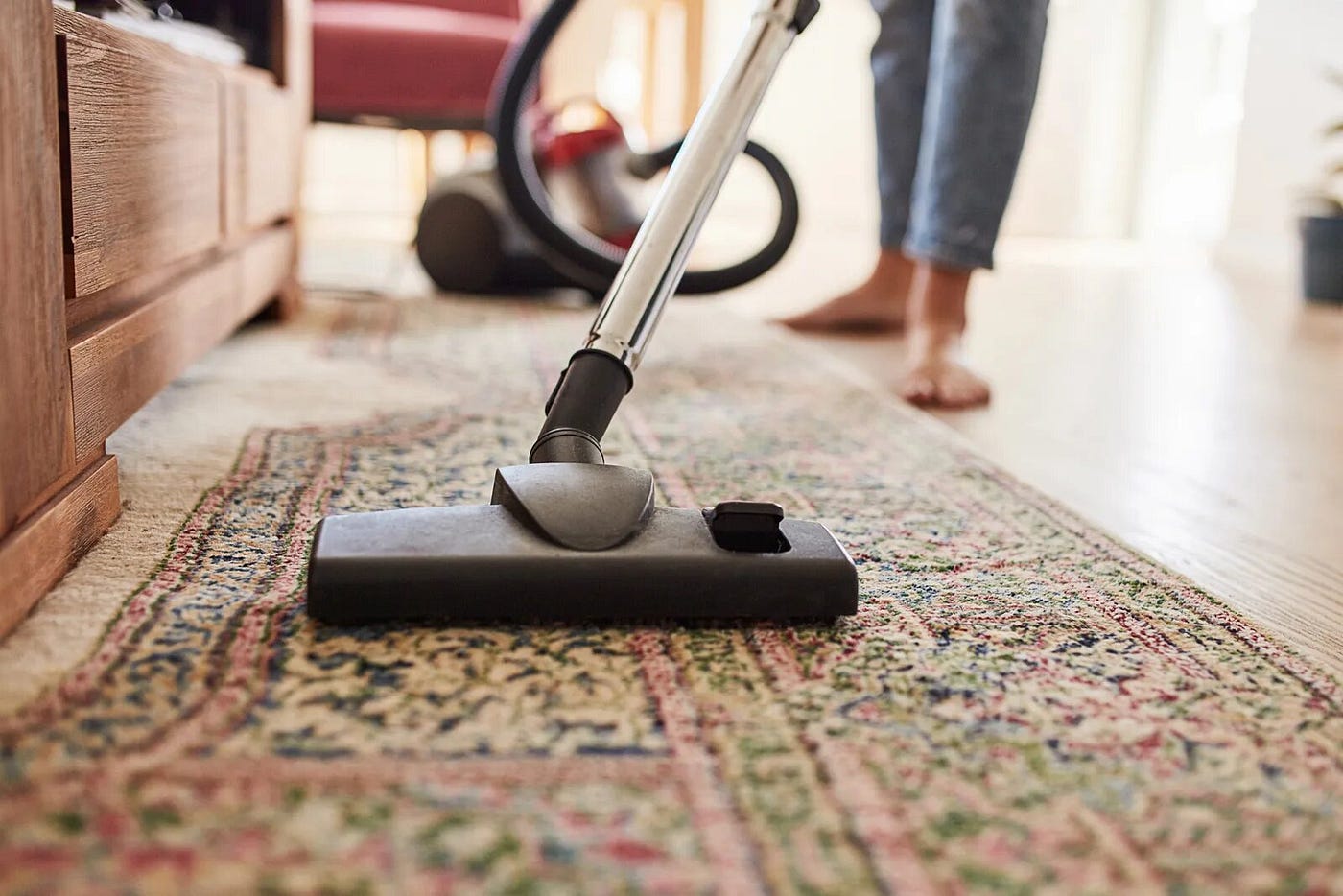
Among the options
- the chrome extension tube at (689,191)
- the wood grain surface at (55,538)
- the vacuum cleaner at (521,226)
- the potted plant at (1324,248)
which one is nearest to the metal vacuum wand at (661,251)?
the chrome extension tube at (689,191)

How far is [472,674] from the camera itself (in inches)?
22.1

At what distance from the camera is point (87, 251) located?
73 centimetres

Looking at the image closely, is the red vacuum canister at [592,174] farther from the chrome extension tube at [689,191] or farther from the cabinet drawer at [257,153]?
the chrome extension tube at [689,191]

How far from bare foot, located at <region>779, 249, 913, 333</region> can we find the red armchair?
3.31ft

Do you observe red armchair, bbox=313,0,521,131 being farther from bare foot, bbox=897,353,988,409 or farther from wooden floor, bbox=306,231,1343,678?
bare foot, bbox=897,353,988,409

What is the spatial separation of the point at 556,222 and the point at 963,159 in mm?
531

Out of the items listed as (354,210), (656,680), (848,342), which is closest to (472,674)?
(656,680)

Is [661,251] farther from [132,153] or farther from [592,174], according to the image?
[592,174]

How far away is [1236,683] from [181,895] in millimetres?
457

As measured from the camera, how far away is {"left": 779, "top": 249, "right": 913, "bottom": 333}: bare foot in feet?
5.98

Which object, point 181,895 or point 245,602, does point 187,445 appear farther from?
point 181,895

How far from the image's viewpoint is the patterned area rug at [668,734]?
423 millimetres

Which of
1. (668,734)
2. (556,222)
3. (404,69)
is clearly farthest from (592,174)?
(668,734)

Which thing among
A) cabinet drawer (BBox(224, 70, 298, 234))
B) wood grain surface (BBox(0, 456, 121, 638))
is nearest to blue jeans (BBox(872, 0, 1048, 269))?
cabinet drawer (BBox(224, 70, 298, 234))
